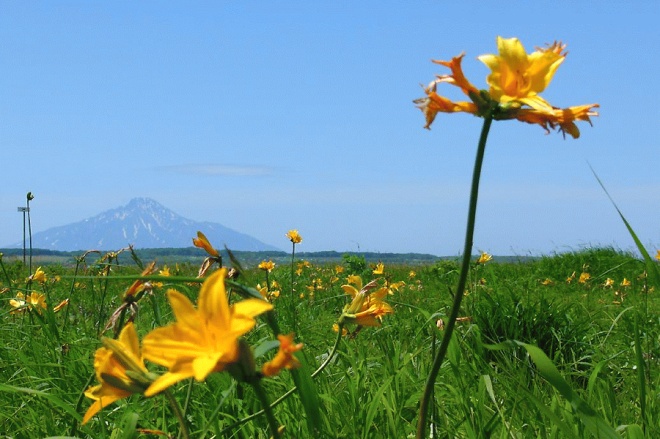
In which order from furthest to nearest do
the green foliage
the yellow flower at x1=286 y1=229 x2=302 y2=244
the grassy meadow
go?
the green foliage
the yellow flower at x1=286 y1=229 x2=302 y2=244
the grassy meadow

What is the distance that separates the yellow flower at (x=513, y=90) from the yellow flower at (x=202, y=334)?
21.3 inches

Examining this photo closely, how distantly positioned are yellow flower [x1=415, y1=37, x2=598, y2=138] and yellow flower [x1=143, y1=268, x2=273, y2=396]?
541 millimetres

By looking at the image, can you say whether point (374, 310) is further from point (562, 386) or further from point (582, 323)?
point (582, 323)

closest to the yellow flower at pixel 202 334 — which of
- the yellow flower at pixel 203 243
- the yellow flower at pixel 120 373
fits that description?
the yellow flower at pixel 120 373

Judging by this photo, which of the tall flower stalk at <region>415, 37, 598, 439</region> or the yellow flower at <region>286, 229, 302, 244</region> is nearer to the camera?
the tall flower stalk at <region>415, 37, 598, 439</region>

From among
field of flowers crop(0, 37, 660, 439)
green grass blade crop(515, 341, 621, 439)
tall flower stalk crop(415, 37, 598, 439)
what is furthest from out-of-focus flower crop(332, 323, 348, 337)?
tall flower stalk crop(415, 37, 598, 439)

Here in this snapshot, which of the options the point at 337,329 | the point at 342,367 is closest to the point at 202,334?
the point at 342,367

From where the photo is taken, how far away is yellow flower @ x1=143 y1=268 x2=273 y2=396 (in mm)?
875

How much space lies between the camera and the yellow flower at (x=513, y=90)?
3.94 feet

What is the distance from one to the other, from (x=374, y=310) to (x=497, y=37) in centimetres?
77

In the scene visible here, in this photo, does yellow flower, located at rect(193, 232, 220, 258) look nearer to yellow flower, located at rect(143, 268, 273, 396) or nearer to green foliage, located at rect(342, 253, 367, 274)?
yellow flower, located at rect(143, 268, 273, 396)

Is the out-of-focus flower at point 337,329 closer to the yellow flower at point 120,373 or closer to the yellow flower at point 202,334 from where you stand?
the yellow flower at point 120,373

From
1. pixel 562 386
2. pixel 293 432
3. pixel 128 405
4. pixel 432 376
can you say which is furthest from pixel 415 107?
pixel 128 405

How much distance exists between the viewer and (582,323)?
410cm
